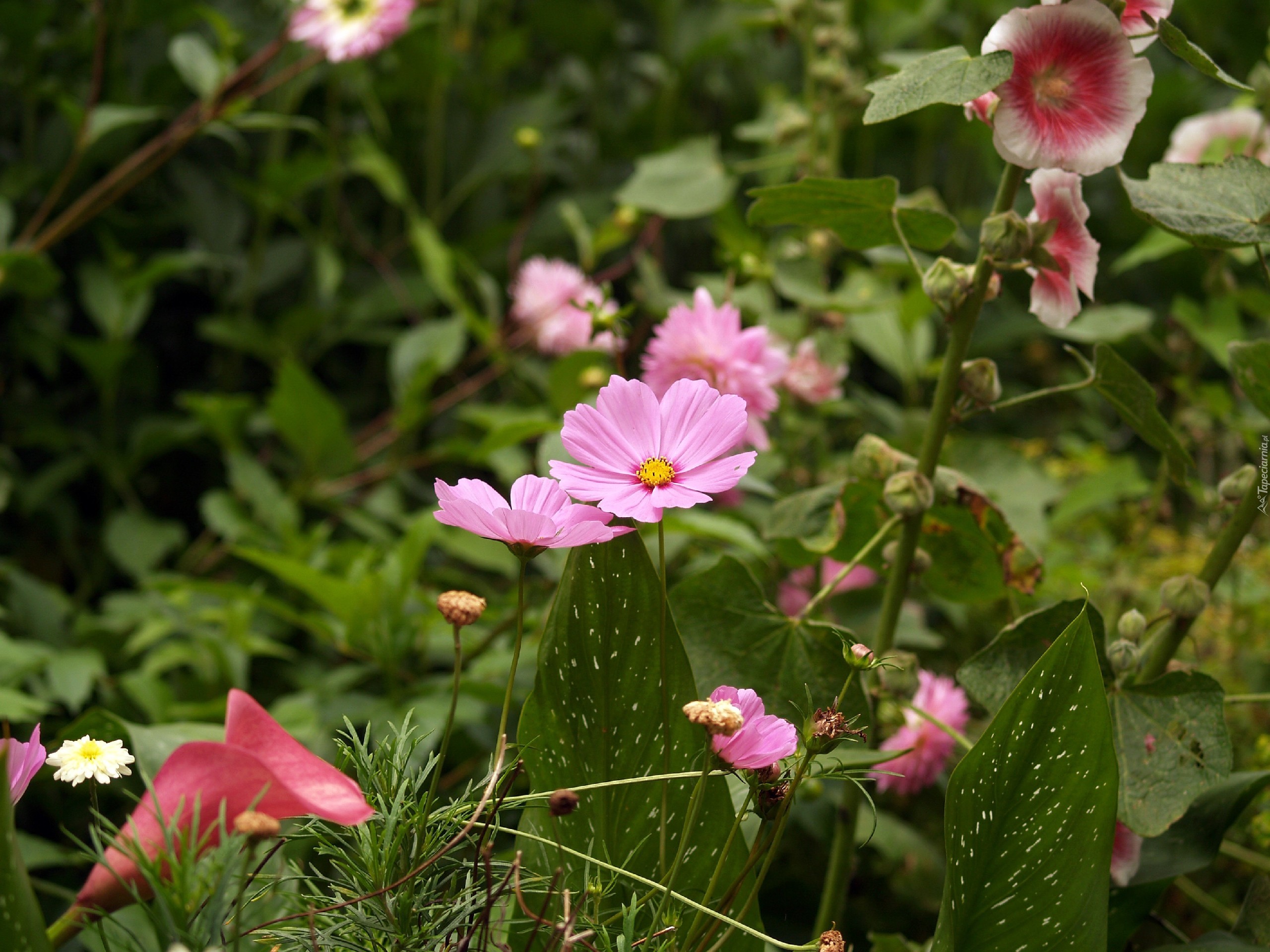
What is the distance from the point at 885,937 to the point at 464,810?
213mm

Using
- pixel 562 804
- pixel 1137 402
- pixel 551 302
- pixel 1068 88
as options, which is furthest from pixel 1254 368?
pixel 551 302

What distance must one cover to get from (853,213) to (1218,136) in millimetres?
432

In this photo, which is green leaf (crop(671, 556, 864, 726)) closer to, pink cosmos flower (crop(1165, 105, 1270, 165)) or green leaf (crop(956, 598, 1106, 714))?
green leaf (crop(956, 598, 1106, 714))

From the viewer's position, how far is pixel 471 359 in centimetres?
104

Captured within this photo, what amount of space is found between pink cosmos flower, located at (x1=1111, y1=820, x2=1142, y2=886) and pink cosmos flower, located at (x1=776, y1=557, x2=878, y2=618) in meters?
0.30

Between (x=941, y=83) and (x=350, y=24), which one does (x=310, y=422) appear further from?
(x=941, y=83)

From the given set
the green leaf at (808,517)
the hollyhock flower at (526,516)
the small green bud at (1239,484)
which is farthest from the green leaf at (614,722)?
the small green bud at (1239,484)

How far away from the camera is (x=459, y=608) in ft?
0.95

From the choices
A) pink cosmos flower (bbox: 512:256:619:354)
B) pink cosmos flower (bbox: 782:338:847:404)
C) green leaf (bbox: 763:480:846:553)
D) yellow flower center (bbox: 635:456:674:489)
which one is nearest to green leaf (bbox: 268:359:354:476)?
pink cosmos flower (bbox: 512:256:619:354)

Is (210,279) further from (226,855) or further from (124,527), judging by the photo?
(226,855)

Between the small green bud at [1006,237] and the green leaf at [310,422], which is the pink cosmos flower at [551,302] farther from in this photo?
the small green bud at [1006,237]

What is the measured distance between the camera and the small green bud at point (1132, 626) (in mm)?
426

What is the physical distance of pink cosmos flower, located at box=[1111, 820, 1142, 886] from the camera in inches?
17.3

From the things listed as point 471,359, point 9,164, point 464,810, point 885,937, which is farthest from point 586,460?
point 9,164
